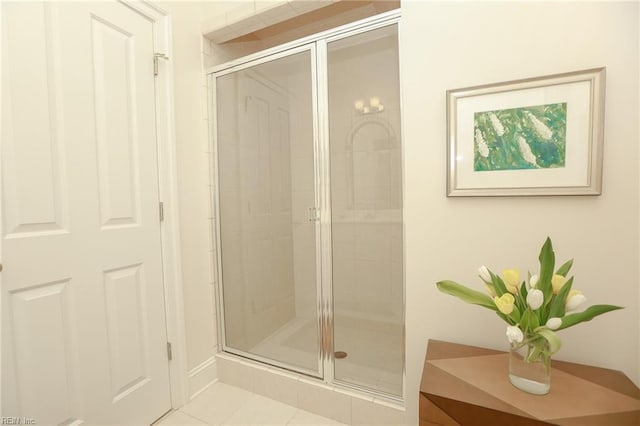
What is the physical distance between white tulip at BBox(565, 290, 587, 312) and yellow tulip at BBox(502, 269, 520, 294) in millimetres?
139

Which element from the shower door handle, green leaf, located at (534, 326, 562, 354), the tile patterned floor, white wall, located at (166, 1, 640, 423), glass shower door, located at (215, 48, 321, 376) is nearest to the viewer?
green leaf, located at (534, 326, 562, 354)

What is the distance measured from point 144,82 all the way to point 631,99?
78.8 inches

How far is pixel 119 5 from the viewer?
52.9 inches

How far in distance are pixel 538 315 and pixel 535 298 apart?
0.09 m

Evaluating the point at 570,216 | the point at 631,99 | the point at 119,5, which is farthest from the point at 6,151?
the point at 631,99

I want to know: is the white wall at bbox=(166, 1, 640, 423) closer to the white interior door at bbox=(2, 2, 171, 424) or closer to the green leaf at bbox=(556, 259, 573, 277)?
the green leaf at bbox=(556, 259, 573, 277)

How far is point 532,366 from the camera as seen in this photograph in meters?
0.87

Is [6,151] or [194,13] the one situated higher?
[194,13]

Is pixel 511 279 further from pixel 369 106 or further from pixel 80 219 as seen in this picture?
pixel 80 219

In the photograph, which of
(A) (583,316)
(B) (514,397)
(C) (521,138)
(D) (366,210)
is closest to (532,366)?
(B) (514,397)

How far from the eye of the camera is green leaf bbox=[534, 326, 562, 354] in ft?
2.45

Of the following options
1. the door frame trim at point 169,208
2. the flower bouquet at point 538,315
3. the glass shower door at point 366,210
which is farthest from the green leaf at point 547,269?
the door frame trim at point 169,208

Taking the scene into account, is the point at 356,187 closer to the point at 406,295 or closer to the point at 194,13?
the point at 406,295

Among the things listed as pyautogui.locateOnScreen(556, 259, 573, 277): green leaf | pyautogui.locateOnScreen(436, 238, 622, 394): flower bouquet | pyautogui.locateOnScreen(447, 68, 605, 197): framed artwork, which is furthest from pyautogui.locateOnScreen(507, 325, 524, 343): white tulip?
pyautogui.locateOnScreen(447, 68, 605, 197): framed artwork
